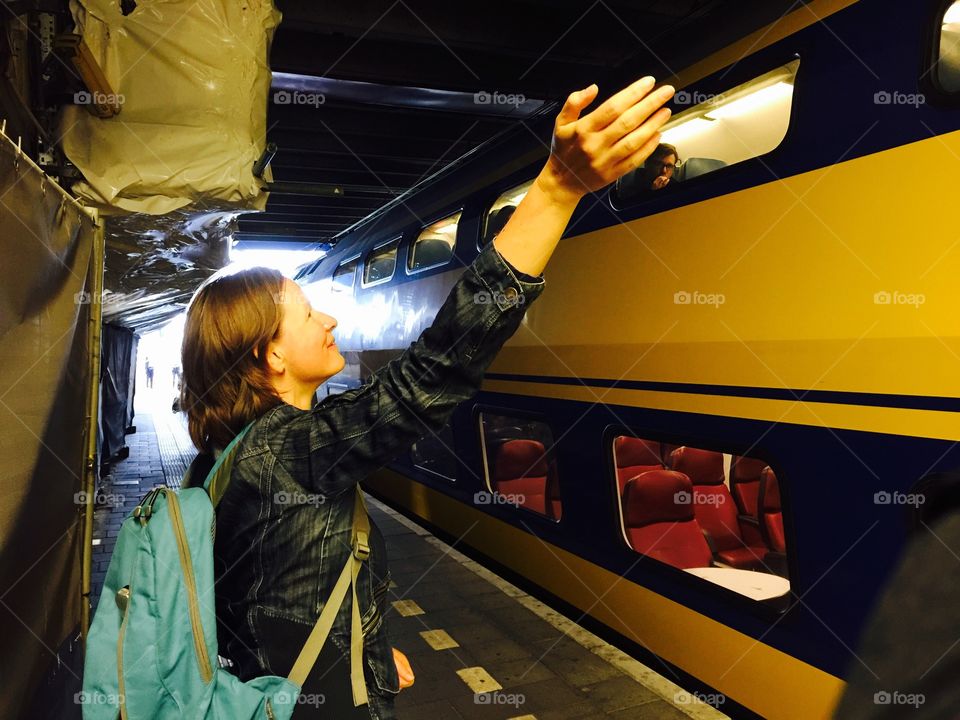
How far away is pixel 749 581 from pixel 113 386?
941 cm

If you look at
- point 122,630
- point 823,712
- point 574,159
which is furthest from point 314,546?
point 823,712

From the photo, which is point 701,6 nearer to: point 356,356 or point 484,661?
point 484,661

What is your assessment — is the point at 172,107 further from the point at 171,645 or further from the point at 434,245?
the point at 434,245

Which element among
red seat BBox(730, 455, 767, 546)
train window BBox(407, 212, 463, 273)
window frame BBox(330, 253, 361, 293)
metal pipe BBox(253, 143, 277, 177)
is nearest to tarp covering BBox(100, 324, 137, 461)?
window frame BBox(330, 253, 361, 293)

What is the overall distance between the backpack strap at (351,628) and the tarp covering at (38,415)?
145cm

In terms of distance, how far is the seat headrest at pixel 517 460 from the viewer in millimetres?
6832

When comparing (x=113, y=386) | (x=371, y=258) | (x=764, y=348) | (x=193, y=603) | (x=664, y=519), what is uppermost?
(x=371, y=258)

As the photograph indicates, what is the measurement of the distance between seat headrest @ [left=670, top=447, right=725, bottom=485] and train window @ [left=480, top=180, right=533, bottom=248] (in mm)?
2474

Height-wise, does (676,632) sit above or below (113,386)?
below

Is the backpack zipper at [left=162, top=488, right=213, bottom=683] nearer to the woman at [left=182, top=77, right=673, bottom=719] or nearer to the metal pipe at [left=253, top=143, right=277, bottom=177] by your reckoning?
the woman at [left=182, top=77, right=673, bottom=719]

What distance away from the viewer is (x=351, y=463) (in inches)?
52.8

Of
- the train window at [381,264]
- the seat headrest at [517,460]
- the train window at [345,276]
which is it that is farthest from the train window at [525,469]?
the train window at [345,276]

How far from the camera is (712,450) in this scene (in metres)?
3.48

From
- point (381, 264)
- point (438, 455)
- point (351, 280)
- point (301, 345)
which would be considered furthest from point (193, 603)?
point (351, 280)
